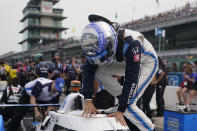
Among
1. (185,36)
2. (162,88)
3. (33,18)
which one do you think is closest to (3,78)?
(162,88)

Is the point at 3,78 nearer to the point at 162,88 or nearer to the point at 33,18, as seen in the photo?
the point at 162,88

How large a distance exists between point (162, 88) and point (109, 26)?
19.0 ft

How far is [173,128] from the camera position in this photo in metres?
4.68

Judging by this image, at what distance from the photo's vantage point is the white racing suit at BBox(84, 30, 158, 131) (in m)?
2.86

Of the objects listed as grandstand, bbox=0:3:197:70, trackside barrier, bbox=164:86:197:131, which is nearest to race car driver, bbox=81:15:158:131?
trackside barrier, bbox=164:86:197:131

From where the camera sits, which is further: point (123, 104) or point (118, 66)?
point (118, 66)

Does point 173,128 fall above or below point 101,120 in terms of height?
below

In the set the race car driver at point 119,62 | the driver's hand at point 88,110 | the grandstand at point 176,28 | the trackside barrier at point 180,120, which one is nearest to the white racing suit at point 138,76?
the race car driver at point 119,62

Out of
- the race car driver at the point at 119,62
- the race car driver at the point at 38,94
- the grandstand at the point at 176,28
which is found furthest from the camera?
the grandstand at the point at 176,28

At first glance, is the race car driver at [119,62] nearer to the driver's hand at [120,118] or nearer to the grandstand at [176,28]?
the driver's hand at [120,118]

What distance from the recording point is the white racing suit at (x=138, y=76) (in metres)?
2.86

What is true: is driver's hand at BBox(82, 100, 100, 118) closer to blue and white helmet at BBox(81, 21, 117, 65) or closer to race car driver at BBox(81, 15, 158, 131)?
race car driver at BBox(81, 15, 158, 131)

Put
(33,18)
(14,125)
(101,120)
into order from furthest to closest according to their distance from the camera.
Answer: (33,18) < (14,125) < (101,120)

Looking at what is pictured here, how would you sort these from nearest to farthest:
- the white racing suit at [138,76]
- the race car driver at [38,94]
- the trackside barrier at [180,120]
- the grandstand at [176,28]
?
the white racing suit at [138,76] → the trackside barrier at [180,120] → the race car driver at [38,94] → the grandstand at [176,28]
